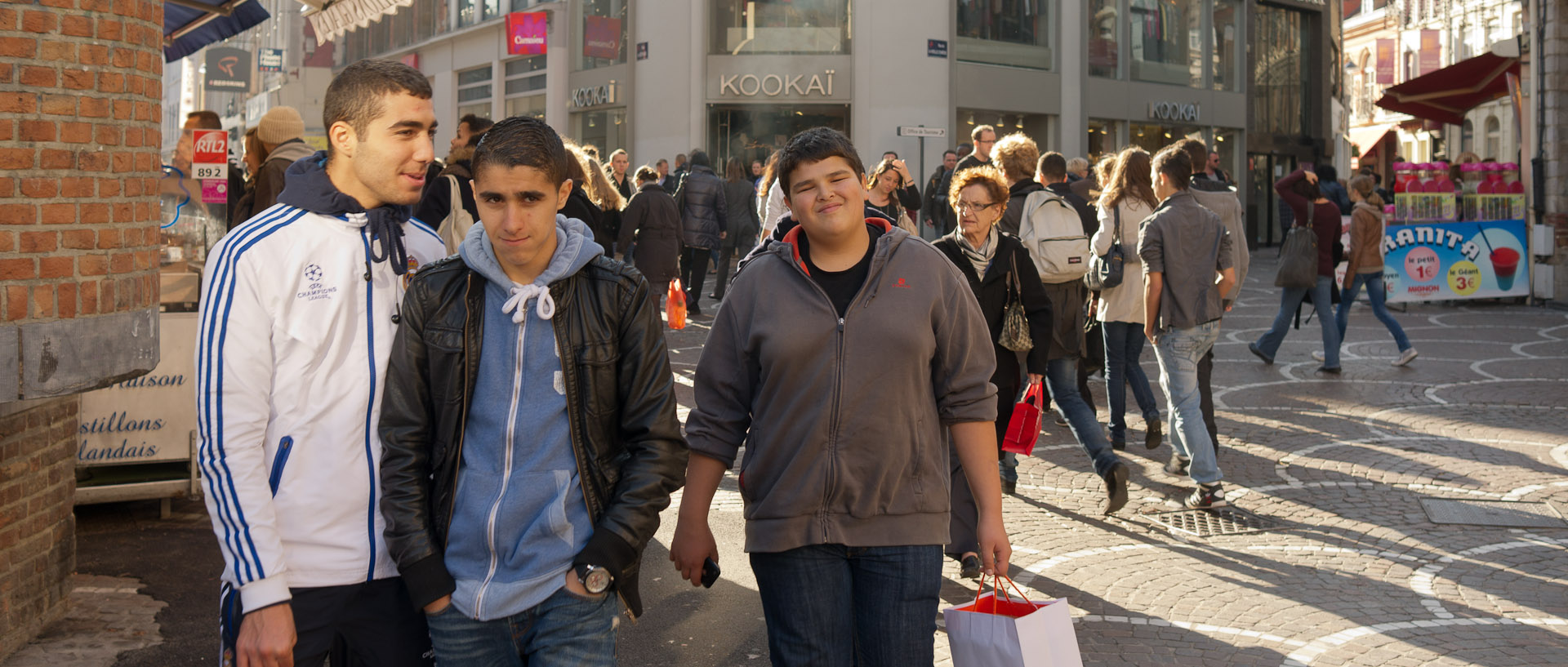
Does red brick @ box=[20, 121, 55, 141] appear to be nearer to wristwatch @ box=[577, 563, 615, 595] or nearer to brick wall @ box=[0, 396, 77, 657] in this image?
brick wall @ box=[0, 396, 77, 657]

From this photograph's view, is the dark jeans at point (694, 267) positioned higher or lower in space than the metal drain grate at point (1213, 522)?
higher

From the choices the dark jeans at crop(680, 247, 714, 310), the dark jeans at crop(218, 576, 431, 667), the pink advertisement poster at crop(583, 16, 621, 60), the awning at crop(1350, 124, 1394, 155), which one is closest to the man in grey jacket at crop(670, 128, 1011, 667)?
the dark jeans at crop(218, 576, 431, 667)

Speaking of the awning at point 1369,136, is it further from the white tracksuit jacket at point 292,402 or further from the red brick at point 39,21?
the white tracksuit jacket at point 292,402

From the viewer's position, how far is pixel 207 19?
424 inches

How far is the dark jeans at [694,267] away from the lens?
16.8m

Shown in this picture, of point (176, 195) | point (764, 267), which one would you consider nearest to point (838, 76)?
point (176, 195)

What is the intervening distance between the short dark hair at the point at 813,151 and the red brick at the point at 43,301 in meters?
2.33

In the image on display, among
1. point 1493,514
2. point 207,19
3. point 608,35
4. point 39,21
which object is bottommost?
point 1493,514

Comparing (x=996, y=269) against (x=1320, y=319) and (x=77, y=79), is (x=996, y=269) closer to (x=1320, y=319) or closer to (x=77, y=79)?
(x=77, y=79)

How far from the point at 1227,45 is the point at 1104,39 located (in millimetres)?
5831

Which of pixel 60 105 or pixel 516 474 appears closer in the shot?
pixel 516 474

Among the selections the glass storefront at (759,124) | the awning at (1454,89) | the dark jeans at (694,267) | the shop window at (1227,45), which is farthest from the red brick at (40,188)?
the shop window at (1227,45)

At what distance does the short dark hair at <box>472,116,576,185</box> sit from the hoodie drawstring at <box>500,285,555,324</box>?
0.26m

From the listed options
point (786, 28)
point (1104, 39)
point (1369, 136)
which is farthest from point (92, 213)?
point (1369, 136)
